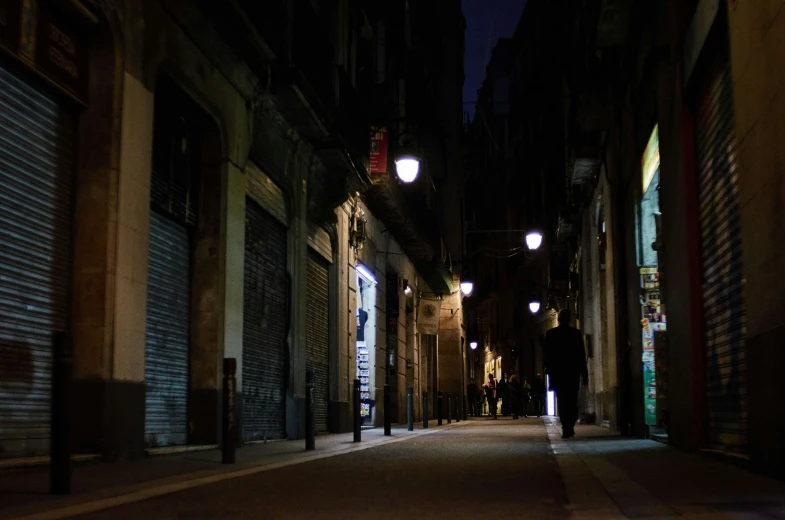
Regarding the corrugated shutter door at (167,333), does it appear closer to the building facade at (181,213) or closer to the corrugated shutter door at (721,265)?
the building facade at (181,213)

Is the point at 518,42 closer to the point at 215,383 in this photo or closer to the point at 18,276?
the point at 215,383

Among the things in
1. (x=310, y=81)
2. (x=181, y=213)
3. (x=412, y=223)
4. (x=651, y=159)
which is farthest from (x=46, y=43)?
(x=412, y=223)

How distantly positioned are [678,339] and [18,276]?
694 centimetres

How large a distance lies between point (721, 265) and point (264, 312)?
27.4 feet

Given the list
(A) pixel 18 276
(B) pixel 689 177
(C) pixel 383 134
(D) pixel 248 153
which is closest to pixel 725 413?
(B) pixel 689 177

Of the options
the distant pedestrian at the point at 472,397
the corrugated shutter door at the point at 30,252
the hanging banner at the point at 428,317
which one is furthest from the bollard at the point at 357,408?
the distant pedestrian at the point at 472,397

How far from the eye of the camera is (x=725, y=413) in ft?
29.2

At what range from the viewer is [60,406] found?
20.1ft

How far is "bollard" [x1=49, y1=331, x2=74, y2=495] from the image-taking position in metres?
6.06

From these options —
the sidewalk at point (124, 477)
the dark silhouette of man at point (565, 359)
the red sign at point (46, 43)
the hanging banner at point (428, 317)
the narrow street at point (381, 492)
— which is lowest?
the narrow street at point (381, 492)

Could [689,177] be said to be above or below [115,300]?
above

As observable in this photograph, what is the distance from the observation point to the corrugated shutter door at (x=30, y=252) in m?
8.13

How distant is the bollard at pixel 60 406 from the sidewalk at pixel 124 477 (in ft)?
0.57

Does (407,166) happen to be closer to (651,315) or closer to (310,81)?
(310,81)
